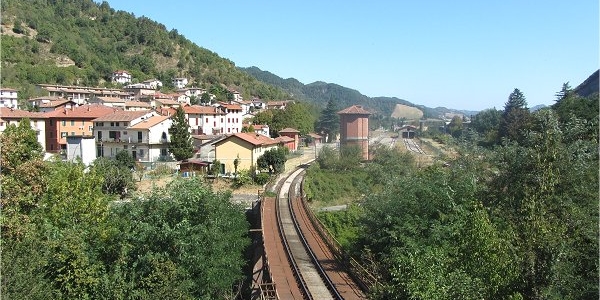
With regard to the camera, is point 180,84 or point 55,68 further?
point 180,84

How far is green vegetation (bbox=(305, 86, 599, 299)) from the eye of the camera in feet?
30.9

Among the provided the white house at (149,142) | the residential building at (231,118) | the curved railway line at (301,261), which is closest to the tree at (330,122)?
the residential building at (231,118)

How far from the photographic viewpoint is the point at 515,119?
177 ft

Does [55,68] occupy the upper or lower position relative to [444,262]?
upper

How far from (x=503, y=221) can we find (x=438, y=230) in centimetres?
247

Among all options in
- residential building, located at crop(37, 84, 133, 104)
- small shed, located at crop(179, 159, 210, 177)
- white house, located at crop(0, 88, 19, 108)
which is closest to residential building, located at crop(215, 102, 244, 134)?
small shed, located at crop(179, 159, 210, 177)

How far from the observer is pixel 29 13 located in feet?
357

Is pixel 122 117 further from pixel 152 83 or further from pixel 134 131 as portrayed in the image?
pixel 152 83

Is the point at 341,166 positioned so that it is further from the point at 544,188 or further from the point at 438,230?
the point at 544,188

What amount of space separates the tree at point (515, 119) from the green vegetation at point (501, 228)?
1391 cm

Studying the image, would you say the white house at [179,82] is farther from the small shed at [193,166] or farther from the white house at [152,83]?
the small shed at [193,166]

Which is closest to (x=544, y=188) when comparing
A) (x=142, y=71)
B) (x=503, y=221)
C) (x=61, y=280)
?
(x=503, y=221)

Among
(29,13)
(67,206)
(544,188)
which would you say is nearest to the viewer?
(544,188)

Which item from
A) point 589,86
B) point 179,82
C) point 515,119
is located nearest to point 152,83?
point 179,82
